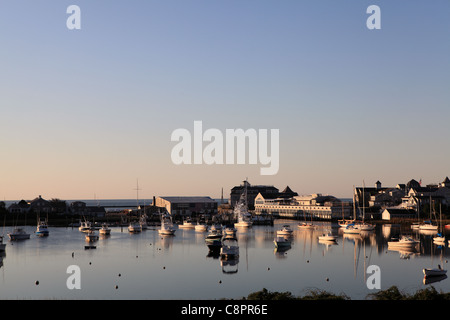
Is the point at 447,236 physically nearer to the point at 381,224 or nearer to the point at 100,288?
the point at 381,224

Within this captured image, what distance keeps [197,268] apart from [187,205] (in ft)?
342

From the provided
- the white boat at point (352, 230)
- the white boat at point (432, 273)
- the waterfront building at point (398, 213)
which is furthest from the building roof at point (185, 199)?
the white boat at point (432, 273)

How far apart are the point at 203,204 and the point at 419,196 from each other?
2746 inches

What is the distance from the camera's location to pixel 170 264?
195 feet

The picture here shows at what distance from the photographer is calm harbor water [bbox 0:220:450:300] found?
146 feet

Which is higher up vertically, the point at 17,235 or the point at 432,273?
the point at 432,273

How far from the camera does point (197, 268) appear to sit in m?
56.6

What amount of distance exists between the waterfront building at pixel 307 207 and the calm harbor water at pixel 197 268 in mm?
56218

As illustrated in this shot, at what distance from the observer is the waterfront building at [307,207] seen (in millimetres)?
142500

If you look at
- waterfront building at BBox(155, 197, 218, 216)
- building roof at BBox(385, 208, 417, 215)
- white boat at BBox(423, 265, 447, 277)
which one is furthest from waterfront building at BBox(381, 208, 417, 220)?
white boat at BBox(423, 265, 447, 277)

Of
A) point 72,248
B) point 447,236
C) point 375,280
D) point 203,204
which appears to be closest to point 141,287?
point 375,280

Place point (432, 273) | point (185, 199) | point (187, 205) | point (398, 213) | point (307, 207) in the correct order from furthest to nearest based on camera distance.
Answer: point (185, 199), point (187, 205), point (307, 207), point (398, 213), point (432, 273)

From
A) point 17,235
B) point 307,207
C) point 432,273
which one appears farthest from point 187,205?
point 432,273

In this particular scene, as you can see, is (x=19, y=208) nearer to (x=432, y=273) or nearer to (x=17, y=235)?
(x=17, y=235)
